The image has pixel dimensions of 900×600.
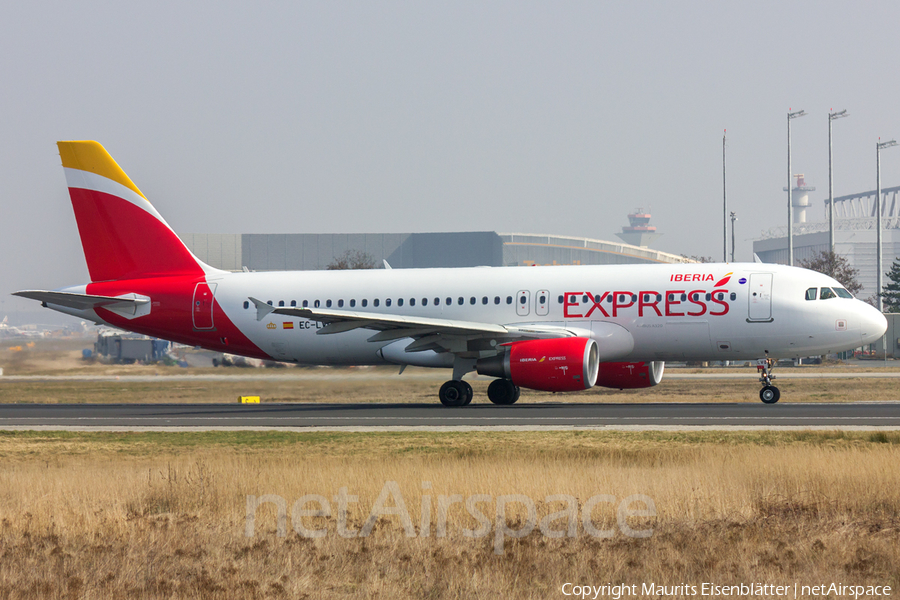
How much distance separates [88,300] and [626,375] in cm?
1692

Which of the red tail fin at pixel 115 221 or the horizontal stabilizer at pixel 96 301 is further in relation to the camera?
the red tail fin at pixel 115 221

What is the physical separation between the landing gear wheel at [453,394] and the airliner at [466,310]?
0.11 ft

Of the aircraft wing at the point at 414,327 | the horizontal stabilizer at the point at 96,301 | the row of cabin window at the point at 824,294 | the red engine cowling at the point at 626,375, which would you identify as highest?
the row of cabin window at the point at 824,294

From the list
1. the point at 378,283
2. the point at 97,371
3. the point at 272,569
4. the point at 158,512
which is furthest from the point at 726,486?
the point at 97,371

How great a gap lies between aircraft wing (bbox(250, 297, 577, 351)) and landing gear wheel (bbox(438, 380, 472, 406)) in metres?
1.15

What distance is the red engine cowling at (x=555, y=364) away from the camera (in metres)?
25.7

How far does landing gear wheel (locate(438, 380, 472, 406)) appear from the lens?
93.2 feet

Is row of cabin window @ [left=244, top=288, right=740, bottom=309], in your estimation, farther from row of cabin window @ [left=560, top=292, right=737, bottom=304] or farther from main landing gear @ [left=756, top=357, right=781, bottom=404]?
main landing gear @ [left=756, top=357, right=781, bottom=404]

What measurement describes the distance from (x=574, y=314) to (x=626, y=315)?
1485mm

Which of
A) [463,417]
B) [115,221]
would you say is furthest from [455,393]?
[115,221]

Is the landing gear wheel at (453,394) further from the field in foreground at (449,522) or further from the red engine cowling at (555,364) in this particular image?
the field in foreground at (449,522)

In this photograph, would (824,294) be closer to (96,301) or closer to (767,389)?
(767,389)

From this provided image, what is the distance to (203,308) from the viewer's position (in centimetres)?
3147

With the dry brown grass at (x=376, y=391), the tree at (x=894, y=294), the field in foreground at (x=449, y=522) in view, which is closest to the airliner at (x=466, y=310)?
the dry brown grass at (x=376, y=391)
